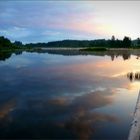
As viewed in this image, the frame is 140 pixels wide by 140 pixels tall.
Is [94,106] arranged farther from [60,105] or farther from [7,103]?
[7,103]

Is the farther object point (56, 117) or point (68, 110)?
point (68, 110)

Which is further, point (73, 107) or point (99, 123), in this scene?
point (73, 107)

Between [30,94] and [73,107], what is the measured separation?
4378 millimetres

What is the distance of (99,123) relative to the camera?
1139 centimetres

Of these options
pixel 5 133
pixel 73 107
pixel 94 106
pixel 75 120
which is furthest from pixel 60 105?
pixel 5 133

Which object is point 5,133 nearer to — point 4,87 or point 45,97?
point 45,97

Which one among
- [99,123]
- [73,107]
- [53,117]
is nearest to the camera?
[99,123]

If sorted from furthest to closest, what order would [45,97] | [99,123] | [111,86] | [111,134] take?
[111,86] → [45,97] → [99,123] → [111,134]

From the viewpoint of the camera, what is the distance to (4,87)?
20328 millimetres

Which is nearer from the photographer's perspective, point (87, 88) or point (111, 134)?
point (111, 134)

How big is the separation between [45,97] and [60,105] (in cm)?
224

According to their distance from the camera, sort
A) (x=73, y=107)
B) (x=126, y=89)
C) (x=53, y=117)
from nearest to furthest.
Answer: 1. (x=53, y=117)
2. (x=73, y=107)
3. (x=126, y=89)

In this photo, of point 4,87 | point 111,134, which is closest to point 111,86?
point 4,87

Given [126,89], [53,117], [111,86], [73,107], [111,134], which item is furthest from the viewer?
[111,86]
